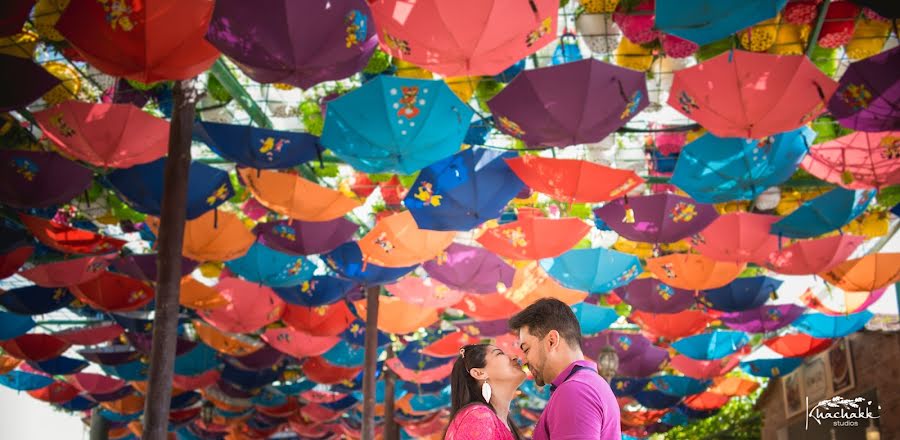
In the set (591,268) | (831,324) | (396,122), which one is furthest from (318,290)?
(831,324)

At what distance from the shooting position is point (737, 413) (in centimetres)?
1939

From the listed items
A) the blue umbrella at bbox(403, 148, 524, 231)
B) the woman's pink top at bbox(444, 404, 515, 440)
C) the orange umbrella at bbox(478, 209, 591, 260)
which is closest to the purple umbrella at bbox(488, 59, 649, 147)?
the blue umbrella at bbox(403, 148, 524, 231)

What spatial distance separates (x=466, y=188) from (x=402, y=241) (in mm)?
1544

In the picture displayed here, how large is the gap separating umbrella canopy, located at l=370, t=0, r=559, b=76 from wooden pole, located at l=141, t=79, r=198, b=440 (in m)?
2.33

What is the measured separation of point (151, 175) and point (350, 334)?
6249 mm

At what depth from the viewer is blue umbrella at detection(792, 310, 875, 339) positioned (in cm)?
1243

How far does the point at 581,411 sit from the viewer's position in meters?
2.32

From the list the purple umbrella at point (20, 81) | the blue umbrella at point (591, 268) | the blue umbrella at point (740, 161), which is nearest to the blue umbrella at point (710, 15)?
the blue umbrella at point (740, 161)

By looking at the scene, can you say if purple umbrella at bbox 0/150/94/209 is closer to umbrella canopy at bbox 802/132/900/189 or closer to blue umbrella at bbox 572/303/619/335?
blue umbrella at bbox 572/303/619/335

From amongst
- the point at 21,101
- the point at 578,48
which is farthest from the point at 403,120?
the point at 21,101

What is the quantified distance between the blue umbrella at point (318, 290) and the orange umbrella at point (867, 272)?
20.0 feet

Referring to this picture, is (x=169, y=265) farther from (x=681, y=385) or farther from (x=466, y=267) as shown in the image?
(x=681, y=385)

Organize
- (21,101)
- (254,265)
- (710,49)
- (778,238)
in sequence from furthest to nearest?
(254,265) → (778,238) → (710,49) → (21,101)

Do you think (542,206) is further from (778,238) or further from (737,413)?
(737,413)
